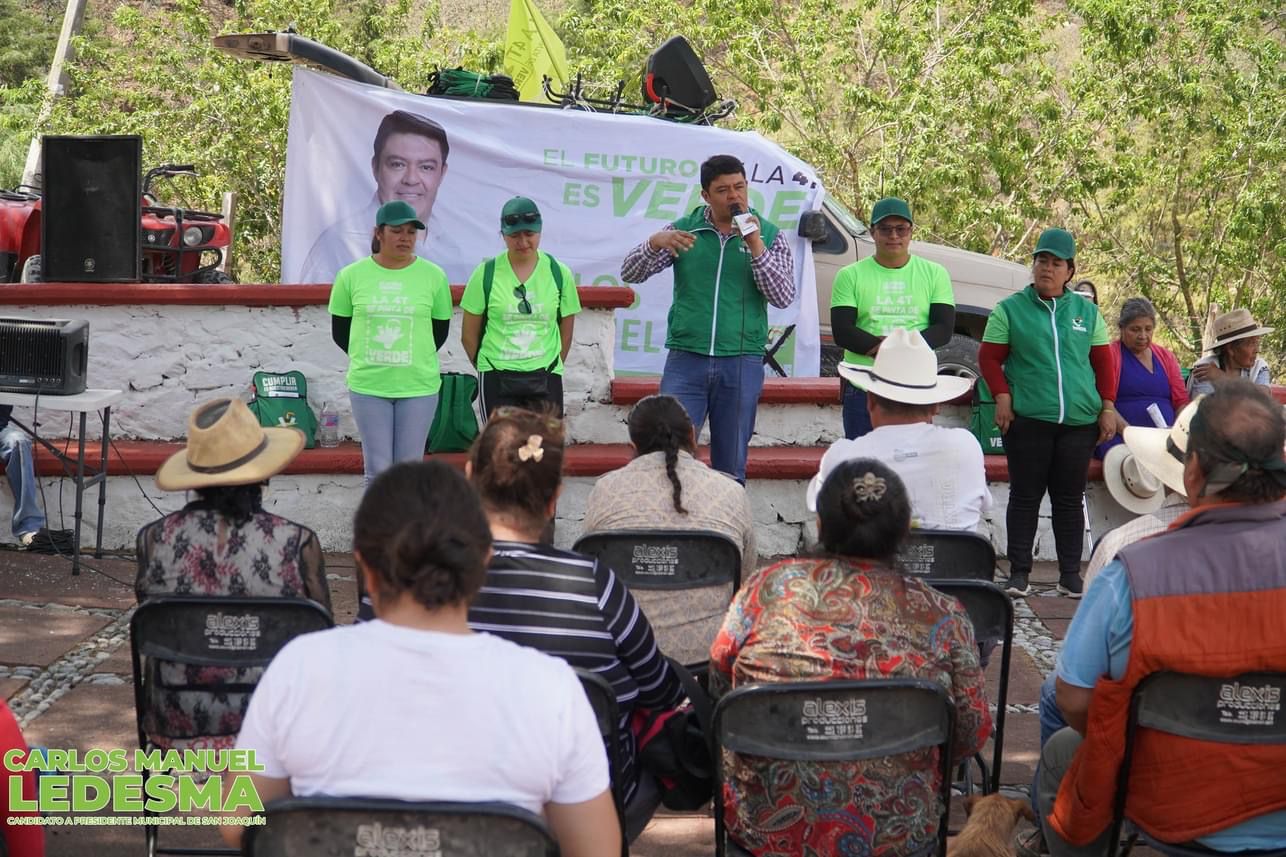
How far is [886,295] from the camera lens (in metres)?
6.93

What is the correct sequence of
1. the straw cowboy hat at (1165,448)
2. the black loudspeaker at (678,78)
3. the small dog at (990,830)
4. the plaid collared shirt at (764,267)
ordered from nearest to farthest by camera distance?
the small dog at (990,830), the straw cowboy hat at (1165,448), the plaid collared shirt at (764,267), the black loudspeaker at (678,78)

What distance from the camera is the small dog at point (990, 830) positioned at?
11.2 feet

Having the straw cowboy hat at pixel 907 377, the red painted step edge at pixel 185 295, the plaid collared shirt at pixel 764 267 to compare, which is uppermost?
the plaid collared shirt at pixel 764 267

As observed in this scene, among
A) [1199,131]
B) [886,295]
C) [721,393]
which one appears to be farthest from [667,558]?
[1199,131]

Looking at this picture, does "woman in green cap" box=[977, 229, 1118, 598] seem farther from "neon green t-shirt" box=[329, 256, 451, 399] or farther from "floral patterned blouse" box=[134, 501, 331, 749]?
"floral patterned blouse" box=[134, 501, 331, 749]

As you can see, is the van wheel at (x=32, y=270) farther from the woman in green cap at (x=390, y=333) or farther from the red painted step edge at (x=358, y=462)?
the woman in green cap at (x=390, y=333)

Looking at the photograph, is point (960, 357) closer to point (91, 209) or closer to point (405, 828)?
point (91, 209)

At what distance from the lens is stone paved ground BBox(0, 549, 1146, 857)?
4.32m

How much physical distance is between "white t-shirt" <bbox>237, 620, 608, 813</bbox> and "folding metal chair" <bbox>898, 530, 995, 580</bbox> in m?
2.38

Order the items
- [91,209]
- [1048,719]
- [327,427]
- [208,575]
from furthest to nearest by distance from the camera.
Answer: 1. [91,209]
2. [327,427]
3. [208,575]
4. [1048,719]

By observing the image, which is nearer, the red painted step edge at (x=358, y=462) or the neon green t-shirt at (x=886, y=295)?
the neon green t-shirt at (x=886, y=295)

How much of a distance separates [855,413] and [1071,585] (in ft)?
4.77

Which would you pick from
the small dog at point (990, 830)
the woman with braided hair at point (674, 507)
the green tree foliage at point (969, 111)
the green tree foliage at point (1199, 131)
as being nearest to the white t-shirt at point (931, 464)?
the woman with braided hair at point (674, 507)

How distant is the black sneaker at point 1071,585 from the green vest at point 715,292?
209cm
